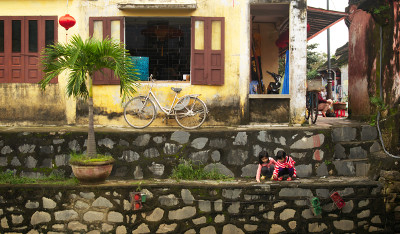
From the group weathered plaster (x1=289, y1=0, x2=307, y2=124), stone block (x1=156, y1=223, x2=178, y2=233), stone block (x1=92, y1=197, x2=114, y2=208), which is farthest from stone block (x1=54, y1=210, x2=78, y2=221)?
weathered plaster (x1=289, y1=0, x2=307, y2=124)

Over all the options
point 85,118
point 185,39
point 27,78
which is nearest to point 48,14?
point 27,78

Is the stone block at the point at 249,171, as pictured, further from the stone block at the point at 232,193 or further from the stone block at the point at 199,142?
the stone block at the point at 199,142

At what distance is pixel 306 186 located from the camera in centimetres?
766

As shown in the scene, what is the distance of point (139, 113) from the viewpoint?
9547 millimetres

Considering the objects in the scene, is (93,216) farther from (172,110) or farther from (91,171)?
(172,110)

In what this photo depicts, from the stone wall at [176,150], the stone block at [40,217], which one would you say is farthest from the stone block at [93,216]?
the stone wall at [176,150]

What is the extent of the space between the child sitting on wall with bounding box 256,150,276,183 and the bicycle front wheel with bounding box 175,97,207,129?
6.10 ft

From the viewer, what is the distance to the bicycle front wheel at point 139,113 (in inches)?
376

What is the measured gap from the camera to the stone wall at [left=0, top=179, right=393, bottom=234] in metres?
7.53

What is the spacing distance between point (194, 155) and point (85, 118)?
10.3 ft

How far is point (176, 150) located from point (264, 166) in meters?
1.87

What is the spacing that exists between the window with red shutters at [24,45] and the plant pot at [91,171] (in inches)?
128

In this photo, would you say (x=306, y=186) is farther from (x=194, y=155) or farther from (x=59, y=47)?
(x=59, y=47)

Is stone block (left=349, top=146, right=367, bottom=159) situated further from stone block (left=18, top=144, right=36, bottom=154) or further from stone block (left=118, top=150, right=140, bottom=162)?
stone block (left=18, top=144, right=36, bottom=154)
